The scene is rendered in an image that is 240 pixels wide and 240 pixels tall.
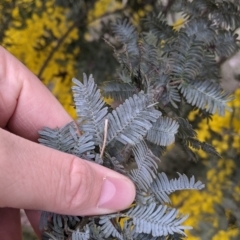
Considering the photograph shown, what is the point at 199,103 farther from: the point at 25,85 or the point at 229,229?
the point at 229,229

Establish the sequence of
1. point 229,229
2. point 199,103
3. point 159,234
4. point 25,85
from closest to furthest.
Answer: point 159,234
point 199,103
point 25,85
point 229,229

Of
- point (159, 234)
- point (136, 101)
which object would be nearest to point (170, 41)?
point (136, 101)

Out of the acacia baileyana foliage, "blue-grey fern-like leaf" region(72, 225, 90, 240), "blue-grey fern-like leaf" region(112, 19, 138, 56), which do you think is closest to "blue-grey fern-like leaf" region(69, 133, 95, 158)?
the acacia baileyana foliage

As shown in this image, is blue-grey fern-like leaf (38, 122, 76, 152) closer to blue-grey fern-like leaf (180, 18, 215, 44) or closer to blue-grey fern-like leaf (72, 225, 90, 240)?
blue-grey fern-like leaf (72, 225, 90, 240)

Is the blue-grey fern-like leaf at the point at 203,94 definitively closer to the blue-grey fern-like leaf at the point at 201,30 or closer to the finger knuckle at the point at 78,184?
the blue-grey fern-like leaf at the point at 201,30

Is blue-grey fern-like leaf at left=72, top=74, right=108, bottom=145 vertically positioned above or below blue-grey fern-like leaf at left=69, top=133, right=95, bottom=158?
above
